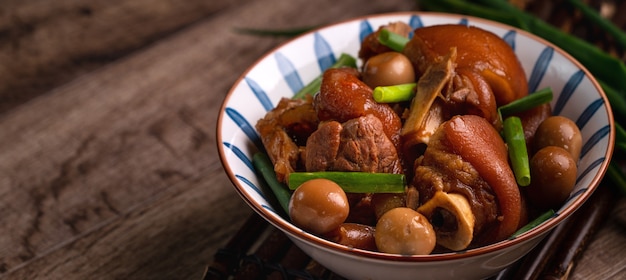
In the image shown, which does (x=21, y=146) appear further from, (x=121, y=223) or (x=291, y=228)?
(x=291, y=228)

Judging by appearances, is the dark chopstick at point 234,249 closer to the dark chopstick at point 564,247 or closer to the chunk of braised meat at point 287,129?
the chunk of braised meat at point 287,129

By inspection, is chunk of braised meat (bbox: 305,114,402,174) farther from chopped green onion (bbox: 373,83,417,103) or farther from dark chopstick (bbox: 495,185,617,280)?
dark chopstick (bbox: 495,185,617,280)

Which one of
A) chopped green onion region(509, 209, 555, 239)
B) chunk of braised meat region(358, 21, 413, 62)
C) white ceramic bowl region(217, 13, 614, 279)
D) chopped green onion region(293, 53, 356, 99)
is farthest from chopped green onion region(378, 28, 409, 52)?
chopped green onion region(509, 209, 555, 239)

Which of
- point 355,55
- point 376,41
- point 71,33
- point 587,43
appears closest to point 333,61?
point 355,55

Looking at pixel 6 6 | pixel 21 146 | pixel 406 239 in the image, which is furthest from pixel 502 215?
pixel 6 6

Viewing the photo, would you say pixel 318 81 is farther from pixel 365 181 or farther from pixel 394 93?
pixel 365 181
